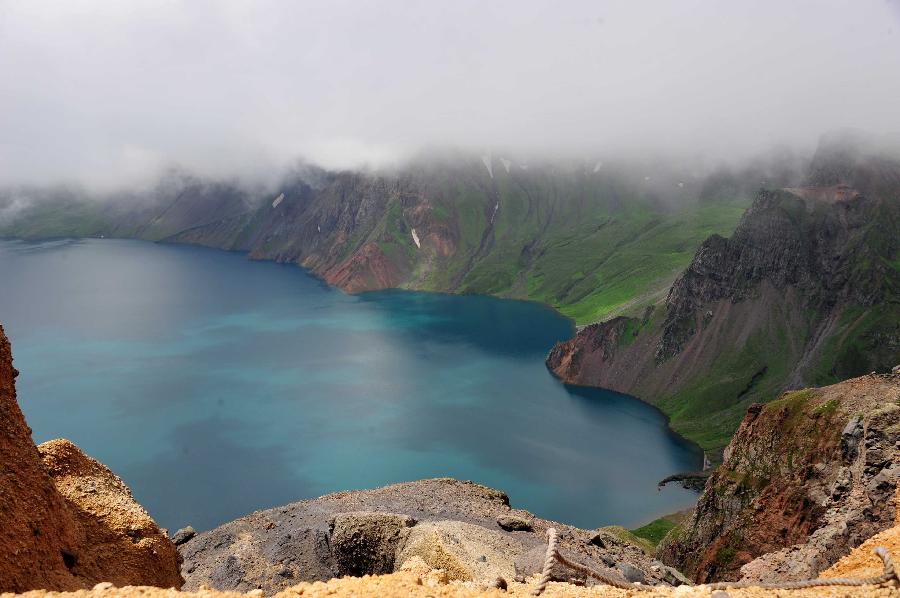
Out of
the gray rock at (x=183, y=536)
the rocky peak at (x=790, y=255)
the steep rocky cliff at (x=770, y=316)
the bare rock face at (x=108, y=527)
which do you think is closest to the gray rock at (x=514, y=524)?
the gray rock at (x=183, y=536)

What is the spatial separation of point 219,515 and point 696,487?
6606 cm

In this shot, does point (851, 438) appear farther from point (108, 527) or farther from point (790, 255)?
point (790, 255)

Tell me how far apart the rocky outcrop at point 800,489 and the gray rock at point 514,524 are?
1273 centimetres

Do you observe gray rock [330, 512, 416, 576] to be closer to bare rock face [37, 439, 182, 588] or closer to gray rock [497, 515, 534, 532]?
gray rock [497, 515, 534, 532]

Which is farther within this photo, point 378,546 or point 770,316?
point 770,316

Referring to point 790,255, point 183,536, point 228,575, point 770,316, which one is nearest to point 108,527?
point 228,575

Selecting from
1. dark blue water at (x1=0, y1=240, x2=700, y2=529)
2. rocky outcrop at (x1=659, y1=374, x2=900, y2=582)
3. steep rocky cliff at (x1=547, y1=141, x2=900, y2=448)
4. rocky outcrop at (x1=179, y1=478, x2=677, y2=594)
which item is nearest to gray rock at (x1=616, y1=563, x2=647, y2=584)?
rocky outcrop at (x1=179, y1=478, x2=677, y2=594)

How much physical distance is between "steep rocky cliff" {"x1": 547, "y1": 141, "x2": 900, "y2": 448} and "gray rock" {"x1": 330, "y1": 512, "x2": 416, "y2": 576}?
95.6 meters

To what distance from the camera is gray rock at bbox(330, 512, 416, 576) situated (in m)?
→ 35.2

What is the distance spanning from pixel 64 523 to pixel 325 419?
313 ft

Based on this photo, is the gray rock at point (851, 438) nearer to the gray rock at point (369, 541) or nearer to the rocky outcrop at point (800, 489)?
the rocky outcrop at point (800, 489)

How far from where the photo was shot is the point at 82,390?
123062mm

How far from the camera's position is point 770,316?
144625 mm

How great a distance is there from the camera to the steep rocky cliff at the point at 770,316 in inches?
4990
